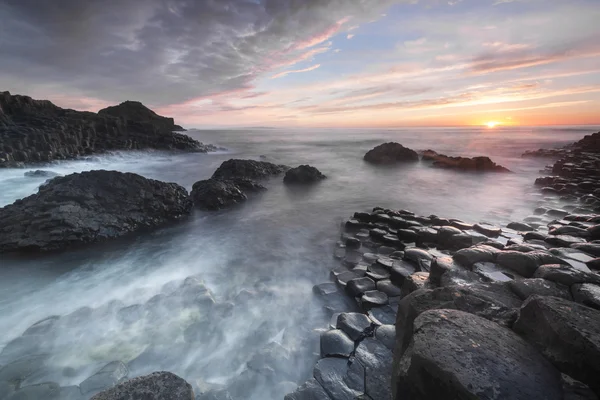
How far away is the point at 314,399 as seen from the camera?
282 cm

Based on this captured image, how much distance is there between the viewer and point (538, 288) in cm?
288

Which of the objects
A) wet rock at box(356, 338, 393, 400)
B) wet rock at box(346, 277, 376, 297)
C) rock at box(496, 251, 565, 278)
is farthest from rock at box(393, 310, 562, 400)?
wet rock at box(346, 277, 376, 297)

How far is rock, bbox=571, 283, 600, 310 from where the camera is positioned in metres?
2.59

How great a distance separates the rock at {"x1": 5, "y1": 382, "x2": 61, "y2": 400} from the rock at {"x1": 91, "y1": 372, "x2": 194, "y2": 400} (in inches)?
57.7

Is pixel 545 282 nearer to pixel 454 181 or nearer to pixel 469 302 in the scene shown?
pixel 469 302

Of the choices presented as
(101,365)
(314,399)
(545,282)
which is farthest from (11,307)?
(545,282)

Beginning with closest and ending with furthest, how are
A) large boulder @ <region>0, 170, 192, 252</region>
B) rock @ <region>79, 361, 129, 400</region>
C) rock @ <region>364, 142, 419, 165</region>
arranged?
rock @ <region>79, 361, 129, 400</region>, large boulder @ <region>0, 170, 192, 252</region>, rock @ <region>364, 142, 419, 165</region>

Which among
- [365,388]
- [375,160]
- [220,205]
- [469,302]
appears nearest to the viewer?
[469,302]

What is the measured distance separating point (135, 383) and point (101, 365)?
1816mm

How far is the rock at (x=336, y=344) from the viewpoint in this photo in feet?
11.0

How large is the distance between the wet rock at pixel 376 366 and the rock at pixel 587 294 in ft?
6.65

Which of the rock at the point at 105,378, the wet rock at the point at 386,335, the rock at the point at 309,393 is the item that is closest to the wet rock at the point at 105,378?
the rock at the point at 105,378

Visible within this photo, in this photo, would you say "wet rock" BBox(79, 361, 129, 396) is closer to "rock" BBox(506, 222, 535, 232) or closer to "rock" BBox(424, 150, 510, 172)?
"rock" BBox(506, 222, 535, 232)

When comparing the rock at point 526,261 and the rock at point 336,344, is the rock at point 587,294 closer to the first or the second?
the rock at point 526,261
